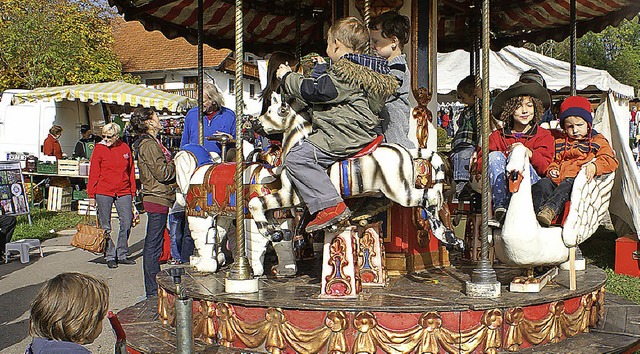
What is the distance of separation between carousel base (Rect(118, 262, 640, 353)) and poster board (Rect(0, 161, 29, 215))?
815 centimetres

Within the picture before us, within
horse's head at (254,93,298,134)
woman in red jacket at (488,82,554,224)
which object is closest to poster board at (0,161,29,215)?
horse's head at (254,93,298,134)

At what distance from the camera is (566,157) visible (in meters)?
5.66

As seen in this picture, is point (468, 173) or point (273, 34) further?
point (273, 34)

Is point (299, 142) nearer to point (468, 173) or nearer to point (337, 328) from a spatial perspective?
point (337, 328)

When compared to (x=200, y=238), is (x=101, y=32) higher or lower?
higher

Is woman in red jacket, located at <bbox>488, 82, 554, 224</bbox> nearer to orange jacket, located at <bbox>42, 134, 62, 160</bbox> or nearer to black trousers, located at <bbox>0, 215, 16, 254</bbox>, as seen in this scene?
black trousers, located at <bbox>0, 215, 16, 254</bbox>

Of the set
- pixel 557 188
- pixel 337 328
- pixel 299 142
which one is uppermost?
pixel 299 142

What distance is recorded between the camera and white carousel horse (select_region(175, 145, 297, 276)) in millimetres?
5789

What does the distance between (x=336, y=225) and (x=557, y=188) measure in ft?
6.04

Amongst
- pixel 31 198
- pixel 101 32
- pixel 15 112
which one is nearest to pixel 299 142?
pixel 31 198

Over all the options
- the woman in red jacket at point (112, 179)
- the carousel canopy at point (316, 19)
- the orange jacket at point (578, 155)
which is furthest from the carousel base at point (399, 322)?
the woman in red jacket at point (112, 179)

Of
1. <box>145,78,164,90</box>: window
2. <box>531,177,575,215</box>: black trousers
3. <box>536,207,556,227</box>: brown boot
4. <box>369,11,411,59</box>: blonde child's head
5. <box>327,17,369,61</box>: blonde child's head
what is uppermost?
<box>145,78,164,90</box>: window

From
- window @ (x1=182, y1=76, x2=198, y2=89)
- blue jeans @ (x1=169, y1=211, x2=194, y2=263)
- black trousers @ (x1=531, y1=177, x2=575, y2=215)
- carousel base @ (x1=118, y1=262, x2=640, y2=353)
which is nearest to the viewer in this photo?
carousel base @ (x1=118, y1=262, x2=640, y2=353)

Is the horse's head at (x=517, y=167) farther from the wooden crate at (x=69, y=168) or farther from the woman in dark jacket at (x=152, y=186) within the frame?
the wooden crate at (x=69, y=168)
